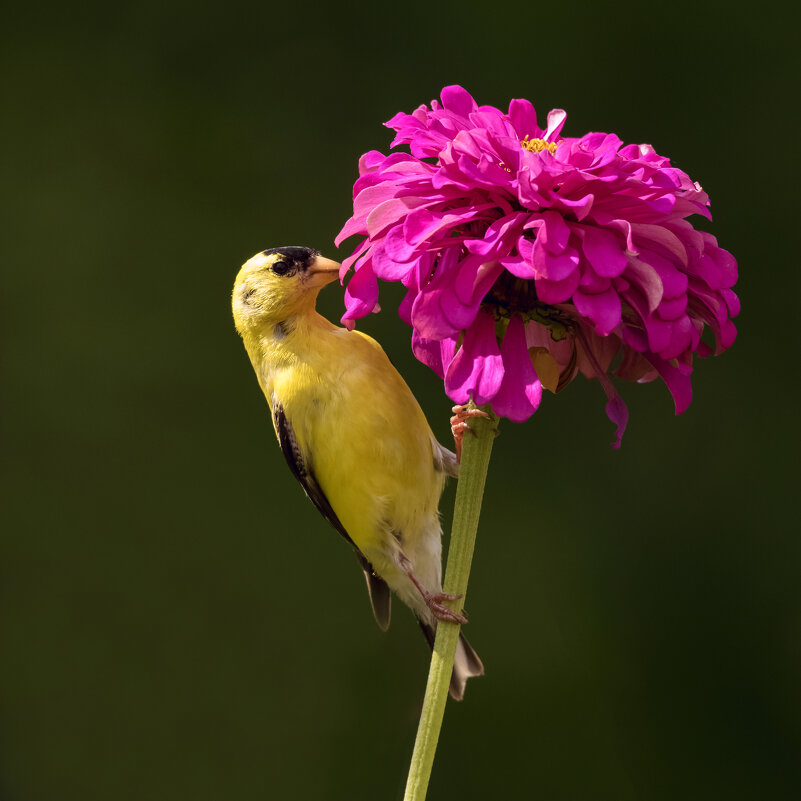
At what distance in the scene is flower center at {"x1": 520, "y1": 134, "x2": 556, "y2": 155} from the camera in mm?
750

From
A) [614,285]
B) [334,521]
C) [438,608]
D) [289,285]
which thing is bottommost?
[334,521]

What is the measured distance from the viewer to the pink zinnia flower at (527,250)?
0.65m

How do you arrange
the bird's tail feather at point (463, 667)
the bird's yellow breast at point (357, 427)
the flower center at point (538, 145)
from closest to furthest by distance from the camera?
the flower center at point (538, 145)
the bird's yellow breast at point (357, 427)
the bird's tail feather at point (463, 667)

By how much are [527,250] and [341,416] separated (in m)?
0.57

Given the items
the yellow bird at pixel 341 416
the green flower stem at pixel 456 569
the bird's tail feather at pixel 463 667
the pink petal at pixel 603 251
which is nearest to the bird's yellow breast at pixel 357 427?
the yellow bird at pixel 341 416

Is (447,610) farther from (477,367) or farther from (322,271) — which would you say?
(322,271)

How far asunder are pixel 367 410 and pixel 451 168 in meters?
0.53

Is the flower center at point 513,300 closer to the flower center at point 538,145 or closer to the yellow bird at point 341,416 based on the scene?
the flower center at point 538,145

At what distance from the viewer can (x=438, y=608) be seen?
2.56 feet

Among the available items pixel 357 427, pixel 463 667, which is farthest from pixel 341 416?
pixel 463 667

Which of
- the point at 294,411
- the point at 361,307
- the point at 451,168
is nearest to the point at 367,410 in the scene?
the point at 294,411

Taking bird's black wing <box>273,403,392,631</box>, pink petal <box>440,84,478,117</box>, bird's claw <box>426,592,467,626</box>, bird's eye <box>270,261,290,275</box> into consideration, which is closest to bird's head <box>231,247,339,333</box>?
bird's eye <box>270,261,290,275</box>

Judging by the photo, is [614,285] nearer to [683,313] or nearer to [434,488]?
[683,313]

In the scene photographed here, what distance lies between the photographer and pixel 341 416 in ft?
3.86
